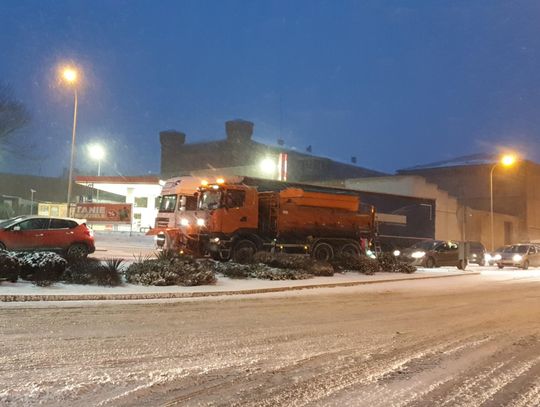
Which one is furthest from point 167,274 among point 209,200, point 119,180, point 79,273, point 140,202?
point 140,202

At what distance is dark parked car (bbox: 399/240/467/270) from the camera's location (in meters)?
26.7

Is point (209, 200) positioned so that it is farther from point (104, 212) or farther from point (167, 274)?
point (104, 212)

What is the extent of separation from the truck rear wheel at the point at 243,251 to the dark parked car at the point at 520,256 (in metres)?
17.7

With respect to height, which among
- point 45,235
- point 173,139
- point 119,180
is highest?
point 173,139

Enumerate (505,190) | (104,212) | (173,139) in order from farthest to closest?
(173,139)
(505,190)
(104,212)

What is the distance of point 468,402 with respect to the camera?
5.15 meters

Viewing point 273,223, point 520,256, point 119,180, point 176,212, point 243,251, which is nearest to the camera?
point 243,251

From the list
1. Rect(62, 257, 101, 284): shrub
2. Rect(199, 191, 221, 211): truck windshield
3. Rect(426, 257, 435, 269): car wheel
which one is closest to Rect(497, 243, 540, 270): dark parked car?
Rect(426, 257, 435, 269): car wheel

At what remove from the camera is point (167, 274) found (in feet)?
46.8

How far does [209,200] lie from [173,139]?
180 feet

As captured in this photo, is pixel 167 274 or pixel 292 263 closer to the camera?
pixel 167 274

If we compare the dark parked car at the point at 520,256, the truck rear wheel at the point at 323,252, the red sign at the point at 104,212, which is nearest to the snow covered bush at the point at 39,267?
the truck rear wheel at the point at 323,252

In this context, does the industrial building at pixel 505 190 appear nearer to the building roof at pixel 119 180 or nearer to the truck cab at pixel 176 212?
the building roof at pixel 119 180

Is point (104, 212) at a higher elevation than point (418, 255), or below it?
higher
